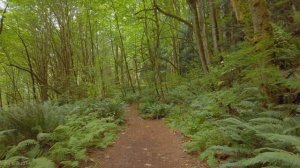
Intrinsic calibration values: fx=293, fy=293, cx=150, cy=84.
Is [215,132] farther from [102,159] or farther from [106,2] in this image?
[106,2]

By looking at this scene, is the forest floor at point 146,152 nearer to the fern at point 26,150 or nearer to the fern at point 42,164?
the fern at point 42,164

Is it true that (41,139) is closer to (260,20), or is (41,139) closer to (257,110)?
(257,110)

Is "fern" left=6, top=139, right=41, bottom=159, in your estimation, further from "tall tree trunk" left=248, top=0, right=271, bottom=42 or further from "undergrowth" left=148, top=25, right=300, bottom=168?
"tall tree trunk" left=248, top=0, right=271, bottom=42

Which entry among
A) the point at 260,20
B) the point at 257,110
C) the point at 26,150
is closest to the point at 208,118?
the point at 257,110

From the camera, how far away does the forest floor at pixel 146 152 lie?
21.3ft

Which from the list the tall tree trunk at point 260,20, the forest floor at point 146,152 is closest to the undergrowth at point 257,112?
the tall tree trunk at point 260,20

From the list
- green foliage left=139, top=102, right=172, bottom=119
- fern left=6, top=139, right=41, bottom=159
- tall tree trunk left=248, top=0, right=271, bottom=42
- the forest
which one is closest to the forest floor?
the forest

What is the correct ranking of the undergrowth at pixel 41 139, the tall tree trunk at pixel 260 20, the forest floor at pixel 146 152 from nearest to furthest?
the undergrowth at pixel 41 139 < the forest floor at pixel 146 152 < the tall tree trunk at pixel 260 20

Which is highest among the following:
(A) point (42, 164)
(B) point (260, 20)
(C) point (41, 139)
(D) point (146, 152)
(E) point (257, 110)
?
(B) point (260, 20)

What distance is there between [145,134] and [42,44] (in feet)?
46.8

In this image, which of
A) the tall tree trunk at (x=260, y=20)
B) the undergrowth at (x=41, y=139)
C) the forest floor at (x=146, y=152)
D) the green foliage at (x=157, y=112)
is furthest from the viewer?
the green foliage at (x=157, y=112)

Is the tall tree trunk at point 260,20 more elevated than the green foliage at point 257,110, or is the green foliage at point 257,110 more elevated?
the tall tree trunk at point 260,20

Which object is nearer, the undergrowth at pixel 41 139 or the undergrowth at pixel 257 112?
the undergrowth at pixel 257 112

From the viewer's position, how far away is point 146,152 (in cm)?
755
